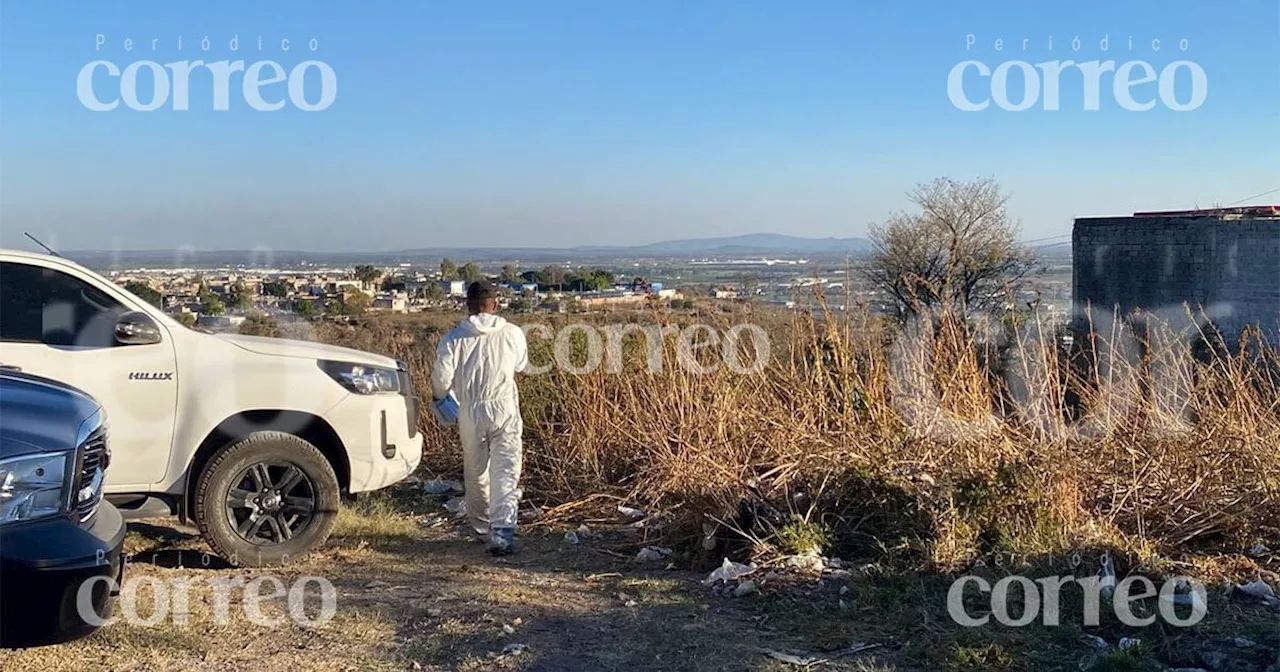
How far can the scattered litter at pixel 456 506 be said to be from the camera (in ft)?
25.3

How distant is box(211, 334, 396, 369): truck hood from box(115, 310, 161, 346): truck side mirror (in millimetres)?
391

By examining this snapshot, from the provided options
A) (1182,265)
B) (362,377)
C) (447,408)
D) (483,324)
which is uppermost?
(1182,265)

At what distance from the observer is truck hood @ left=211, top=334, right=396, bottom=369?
19.3 ft

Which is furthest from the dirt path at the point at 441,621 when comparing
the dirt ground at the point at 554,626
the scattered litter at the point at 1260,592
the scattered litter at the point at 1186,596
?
the scattered litter at the point at 1260,592

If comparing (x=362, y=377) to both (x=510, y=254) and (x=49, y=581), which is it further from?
(x=510, y=254)

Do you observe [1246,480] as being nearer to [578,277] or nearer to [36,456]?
[36,456]

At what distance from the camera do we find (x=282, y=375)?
5.83 metres

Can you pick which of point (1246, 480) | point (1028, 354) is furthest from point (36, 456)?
point (1246, 480)

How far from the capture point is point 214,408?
18.7 ft

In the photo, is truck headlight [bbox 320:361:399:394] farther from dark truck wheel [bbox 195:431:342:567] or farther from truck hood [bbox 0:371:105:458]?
truck hood [bbox 0:371:105:458]

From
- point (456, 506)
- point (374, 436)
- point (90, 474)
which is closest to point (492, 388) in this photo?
point (374, 436)

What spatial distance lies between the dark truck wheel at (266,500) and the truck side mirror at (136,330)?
0.72 meters

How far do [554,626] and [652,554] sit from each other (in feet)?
5.11

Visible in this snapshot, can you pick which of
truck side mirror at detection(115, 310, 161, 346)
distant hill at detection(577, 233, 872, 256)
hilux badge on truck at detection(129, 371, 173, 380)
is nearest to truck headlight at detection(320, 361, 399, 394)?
hilux badge on truck at detection(129, 371, 173, 380)
